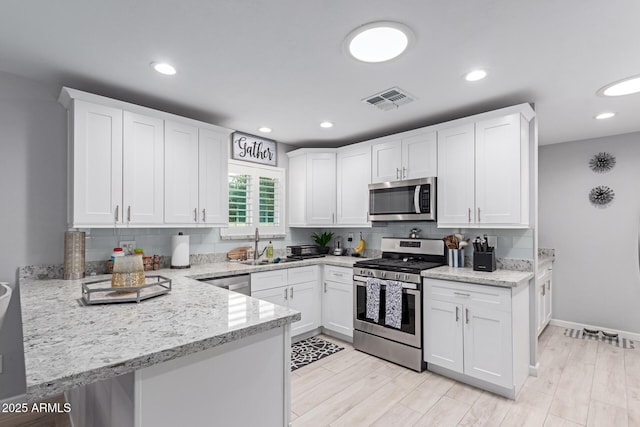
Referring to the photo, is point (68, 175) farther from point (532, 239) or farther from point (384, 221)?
point (532, 239)

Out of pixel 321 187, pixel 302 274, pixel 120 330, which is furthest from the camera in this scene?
pixel 321 187

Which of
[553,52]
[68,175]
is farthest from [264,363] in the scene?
[553,52]

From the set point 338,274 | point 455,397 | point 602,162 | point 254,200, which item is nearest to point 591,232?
point 602,162

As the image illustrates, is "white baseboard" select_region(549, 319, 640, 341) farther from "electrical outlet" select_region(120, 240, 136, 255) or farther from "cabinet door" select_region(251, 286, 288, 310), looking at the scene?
"electrical outlet" select_region(120, 240, 136, 255)

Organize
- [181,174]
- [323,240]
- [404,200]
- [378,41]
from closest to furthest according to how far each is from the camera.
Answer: [378,41] < [181,174] < [404,200] < [323,240]

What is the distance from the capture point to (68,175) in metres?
2.46

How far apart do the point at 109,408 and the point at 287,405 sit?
70cm

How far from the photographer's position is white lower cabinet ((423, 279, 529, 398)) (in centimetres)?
244

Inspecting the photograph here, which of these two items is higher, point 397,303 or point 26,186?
point 26,186

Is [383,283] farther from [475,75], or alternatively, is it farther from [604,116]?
[604,116]

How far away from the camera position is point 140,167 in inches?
105

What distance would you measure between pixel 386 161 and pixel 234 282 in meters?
2.11

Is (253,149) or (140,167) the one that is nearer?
(140,167)

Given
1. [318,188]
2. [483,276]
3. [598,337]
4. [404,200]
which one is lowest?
[598,337]
